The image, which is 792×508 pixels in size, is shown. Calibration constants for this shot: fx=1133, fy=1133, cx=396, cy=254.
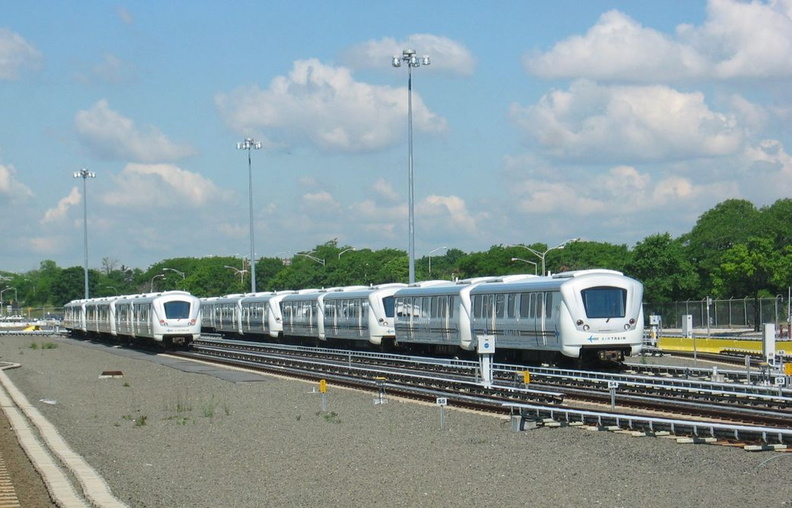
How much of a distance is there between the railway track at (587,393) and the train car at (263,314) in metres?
18.2

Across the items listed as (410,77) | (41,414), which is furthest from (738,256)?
(41,414)

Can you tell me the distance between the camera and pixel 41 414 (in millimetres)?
25000

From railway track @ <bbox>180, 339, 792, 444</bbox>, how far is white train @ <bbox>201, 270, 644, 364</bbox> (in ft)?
3.66

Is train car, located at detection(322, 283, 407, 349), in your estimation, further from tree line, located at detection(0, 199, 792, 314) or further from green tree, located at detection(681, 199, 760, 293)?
green tree, located at detection(681, 199, 760, 293)

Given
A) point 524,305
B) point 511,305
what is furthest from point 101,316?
point 524,305

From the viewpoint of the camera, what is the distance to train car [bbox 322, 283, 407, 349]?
144ft

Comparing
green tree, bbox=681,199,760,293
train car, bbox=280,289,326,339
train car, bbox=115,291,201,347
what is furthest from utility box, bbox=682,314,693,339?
green tree, bbox=681,199,760,293

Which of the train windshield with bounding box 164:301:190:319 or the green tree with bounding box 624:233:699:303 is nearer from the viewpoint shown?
the train windshield with bounding box 164:301:190:319

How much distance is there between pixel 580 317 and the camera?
29.8 metres

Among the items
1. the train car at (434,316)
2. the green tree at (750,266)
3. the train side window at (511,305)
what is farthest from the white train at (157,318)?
the green tree at (750,266)

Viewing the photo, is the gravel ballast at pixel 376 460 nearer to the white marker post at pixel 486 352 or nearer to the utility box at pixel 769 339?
the white marker post at pixel 486 352

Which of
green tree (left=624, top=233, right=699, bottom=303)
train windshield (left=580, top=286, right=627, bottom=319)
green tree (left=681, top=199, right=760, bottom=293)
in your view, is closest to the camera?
train windshield (left=580, top=286, right=627, bottom=319)

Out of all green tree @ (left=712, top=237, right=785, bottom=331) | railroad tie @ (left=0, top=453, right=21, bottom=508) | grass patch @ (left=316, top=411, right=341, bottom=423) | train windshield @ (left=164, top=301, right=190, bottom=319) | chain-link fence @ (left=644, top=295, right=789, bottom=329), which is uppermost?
green tree @ (left=712, top=237, right=785, bottom=331)

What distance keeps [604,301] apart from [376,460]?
14.8 m
